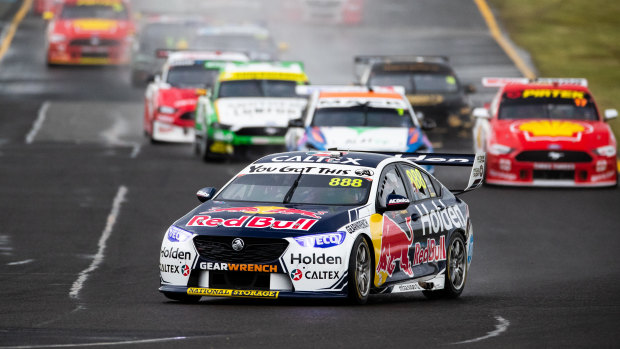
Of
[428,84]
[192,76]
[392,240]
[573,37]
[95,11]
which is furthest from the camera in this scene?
[573,37]

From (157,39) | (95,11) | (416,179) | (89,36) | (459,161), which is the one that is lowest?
(89,36)

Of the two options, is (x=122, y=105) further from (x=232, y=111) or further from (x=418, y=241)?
(x=418, y=241)

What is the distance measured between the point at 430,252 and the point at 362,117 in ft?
31.0

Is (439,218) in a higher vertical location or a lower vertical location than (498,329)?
higher

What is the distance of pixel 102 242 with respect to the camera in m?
17.0

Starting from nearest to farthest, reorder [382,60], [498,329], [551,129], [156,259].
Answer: [498,329]
[156,259]
[551,129]
[382,60]

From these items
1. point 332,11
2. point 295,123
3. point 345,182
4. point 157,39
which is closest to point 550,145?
point 295,123

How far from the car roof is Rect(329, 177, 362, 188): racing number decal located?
0.30m

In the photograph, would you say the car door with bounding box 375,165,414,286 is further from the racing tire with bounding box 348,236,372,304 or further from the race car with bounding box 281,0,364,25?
the race car with bounding box 281,0,364,25

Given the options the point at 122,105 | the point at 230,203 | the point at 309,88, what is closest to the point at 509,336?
the point at 230,203

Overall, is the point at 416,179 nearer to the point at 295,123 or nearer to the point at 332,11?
the point at 295,123

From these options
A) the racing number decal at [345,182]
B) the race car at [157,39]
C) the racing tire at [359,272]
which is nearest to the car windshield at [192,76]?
the race car at [157,39]

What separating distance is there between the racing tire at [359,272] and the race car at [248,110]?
42.0ft

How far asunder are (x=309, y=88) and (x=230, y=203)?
463 inches
